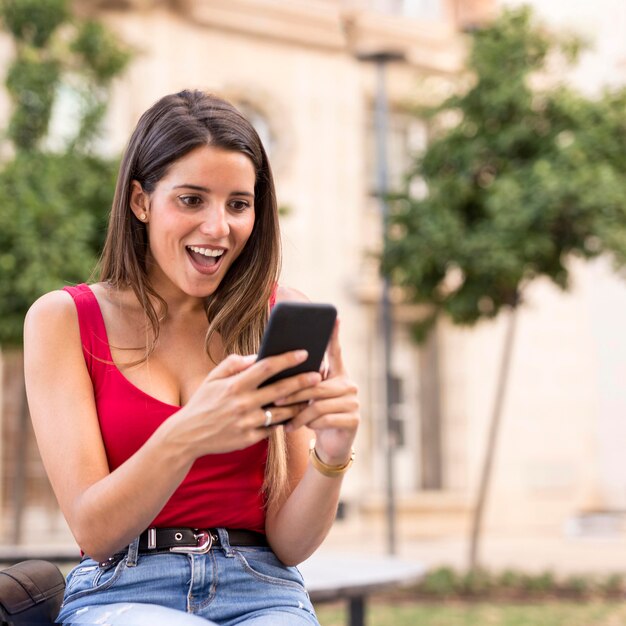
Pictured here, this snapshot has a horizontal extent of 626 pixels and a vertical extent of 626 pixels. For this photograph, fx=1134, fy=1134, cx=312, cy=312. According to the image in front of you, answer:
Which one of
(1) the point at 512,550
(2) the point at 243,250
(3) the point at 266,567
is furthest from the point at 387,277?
(3) the point at 266,567

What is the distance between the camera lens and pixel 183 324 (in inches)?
97.9

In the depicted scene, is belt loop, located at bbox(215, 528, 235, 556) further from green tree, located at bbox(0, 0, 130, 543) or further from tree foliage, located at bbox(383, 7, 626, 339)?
tree foliage, located at bbox(383, 7, 626, 339)

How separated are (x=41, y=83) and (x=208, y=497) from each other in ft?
25.2

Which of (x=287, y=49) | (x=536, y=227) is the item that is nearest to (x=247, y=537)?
(x=536, y=227)

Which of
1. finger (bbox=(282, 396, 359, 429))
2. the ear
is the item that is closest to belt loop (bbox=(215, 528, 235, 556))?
finger (bbox=(282, 396, 359, 429))

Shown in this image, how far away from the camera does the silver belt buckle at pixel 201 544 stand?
7.36 feet

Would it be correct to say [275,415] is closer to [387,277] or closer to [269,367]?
[269,367]

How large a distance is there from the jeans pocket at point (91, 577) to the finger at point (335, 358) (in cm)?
56

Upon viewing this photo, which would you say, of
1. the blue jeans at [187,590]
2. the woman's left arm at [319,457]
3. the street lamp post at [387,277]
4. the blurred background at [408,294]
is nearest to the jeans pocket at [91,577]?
the blue jeans at [187,590]

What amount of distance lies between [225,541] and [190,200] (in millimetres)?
693

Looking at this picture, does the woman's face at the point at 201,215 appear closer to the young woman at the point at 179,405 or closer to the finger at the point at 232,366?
the young woman at the point at 179,405

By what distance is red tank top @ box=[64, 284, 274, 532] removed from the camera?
2.26 m

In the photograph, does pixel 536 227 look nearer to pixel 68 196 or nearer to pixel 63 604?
pixel 68 196

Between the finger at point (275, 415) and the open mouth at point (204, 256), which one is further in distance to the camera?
the open mouth at point (204, 256)
